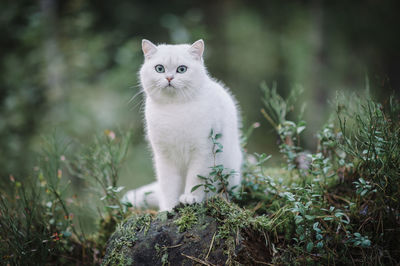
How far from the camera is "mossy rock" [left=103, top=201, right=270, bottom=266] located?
170 cm

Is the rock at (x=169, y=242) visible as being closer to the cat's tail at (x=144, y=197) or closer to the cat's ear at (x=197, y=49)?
the cat's tail at (x=144, y=197)

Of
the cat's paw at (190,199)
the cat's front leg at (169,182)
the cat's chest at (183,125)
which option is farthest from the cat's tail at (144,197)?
the cat's chest at (183,125)

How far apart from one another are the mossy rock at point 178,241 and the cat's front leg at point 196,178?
55 millimetres

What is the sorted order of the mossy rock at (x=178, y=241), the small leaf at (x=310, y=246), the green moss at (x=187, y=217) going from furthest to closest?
the green moss at (x=187, y=217) < the mossy rock at (x=178, y=241) < the small leaf at (x=310, y=246)

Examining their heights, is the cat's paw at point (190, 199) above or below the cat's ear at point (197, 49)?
below

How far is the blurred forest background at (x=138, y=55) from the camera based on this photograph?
4816 millimetres

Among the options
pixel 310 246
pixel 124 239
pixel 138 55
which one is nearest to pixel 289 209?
pixel 310 246

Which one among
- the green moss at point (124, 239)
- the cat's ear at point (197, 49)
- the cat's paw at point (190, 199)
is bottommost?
the green moss at point (124, 239)

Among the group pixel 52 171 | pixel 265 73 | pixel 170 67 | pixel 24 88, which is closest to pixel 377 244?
pixel 170 67

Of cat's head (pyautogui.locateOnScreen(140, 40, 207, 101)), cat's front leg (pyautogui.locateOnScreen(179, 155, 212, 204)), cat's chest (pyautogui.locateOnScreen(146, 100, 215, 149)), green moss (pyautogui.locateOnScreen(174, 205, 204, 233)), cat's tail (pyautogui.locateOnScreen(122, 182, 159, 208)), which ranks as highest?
cat's head (pyautogui.locateOnScreen(140, 40, 207, 101))

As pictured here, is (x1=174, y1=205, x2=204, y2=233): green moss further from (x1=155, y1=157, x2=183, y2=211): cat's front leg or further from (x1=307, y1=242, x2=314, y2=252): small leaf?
(x1=307, y1=242, x2=314, y2=252): small leaf

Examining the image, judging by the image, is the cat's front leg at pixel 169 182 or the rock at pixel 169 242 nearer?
the rock at pixel 169 242

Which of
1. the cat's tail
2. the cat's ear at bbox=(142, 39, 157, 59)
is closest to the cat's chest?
the cat's ear at bbox=(142, 39, 157, 59)

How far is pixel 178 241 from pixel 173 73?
937 mm
